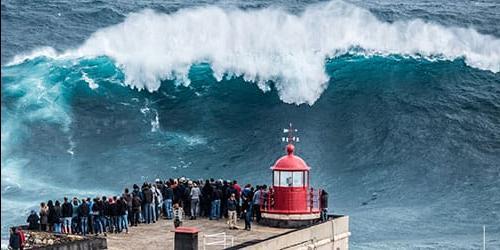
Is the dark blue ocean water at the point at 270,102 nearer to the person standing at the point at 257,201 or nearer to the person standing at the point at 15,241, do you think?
the person standing at the point at 257,201

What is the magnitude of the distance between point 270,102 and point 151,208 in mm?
19041

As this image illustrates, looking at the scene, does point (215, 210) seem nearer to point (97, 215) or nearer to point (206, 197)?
point (206, 197)

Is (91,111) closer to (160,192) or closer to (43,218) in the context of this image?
(160,192)

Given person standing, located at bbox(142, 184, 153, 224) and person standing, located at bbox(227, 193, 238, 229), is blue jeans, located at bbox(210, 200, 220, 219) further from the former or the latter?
person standing, located at bbox(142, 184, 153, 224)

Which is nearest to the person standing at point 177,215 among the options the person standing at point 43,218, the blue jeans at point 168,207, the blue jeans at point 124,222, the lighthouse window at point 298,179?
the blue jeans at point 168,207

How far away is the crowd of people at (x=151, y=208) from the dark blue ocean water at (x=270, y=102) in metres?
4.00

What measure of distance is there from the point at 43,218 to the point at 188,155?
16679mm

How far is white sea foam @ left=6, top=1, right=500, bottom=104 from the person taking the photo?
47.6 m

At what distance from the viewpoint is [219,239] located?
24.7 meters

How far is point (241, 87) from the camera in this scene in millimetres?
46719

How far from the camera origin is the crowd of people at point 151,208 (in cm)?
2408

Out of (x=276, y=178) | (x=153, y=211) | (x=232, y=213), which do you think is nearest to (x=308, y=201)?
(x=276, y=178)

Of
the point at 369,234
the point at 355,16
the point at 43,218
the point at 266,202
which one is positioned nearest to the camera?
the point at 43,218

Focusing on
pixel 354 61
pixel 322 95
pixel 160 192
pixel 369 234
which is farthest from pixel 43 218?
pixel 354 61
